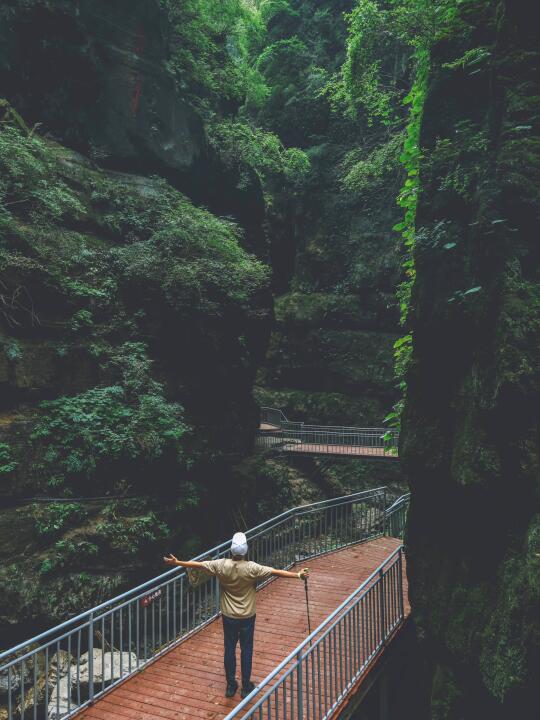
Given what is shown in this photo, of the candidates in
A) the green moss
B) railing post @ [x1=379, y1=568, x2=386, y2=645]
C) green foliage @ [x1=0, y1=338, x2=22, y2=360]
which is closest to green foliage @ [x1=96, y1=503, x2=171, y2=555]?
green foliage @ [x1=0, y1=338, x2=22, y2=360]

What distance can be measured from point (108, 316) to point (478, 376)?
11.2 meters

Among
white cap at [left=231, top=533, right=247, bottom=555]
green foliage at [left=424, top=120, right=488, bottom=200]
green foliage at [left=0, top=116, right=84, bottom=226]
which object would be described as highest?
green foliage at [left=0, top=116, right=84, bottom=226]

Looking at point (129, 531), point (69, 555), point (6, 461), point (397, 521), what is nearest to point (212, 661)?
point (69, 555)

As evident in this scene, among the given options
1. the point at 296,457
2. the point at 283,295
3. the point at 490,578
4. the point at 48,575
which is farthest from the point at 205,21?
the point at 490,578

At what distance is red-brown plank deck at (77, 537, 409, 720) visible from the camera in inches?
255

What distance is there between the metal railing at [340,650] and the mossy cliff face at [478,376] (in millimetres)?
915

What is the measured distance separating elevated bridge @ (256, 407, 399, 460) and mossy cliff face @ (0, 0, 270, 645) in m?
4.18

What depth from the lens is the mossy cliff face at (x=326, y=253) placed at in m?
28.3

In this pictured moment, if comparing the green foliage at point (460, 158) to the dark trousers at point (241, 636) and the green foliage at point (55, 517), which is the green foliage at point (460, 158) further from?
the green foliage at point (55, 517)

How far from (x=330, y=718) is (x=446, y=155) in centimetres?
806

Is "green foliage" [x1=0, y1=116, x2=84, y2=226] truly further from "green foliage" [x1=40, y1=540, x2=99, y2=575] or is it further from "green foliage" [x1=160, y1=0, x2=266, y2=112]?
"green foliage" [x1=160, y1=0, x2=266, y2=112]

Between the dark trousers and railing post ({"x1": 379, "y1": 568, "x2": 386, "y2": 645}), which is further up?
the dark trousers

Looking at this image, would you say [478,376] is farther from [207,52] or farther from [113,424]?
[207,52]

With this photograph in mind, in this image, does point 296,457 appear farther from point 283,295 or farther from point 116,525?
point 116,525
